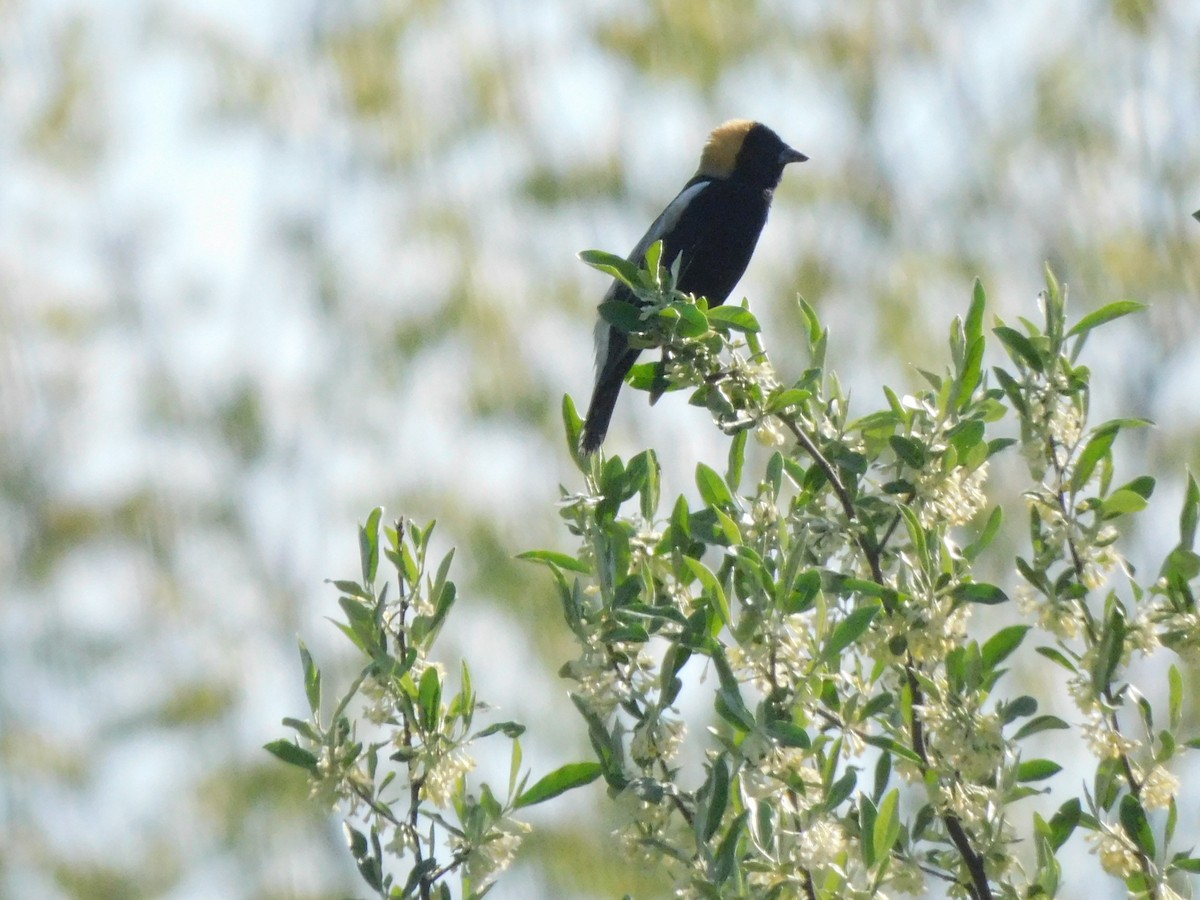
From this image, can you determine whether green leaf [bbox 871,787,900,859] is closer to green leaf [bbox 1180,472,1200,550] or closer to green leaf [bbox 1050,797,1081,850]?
green leaf [bbox 1050,797,1081,850]

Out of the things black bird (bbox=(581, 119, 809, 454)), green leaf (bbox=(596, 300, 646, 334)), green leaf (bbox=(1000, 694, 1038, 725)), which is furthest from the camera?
black bird (bbox=(581, 119, 809, 454))

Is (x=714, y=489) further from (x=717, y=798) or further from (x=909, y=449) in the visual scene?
(x=717, y=798)

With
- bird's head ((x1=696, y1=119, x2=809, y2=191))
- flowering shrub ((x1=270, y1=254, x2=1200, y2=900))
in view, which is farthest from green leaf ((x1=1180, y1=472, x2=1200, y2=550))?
bird's head ((x1=696, y1=119, x2=809, y2=191))

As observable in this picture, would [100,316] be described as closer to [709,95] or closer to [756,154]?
[709,95]

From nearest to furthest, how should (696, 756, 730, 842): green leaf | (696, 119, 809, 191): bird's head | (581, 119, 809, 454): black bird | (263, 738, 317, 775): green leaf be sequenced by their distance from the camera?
1. (696, 756, 730, 842): green leaf
2. (263, 738, 317, 775): green leaf
3. (581, 119, 809, 454): black bird
4. (696, 119, 809, 191): bird's head

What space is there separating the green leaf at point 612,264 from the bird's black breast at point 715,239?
2861 mm

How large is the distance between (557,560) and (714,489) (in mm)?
241

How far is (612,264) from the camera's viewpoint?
2.04m

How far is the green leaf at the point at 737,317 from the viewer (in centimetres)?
200

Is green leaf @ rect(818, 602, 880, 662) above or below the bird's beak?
below

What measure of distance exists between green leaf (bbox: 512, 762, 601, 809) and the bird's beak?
3.96 m

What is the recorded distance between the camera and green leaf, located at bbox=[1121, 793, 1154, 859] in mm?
1689

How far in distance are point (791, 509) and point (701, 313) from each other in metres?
0.30

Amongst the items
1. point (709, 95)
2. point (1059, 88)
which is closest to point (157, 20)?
point (709, 95)
